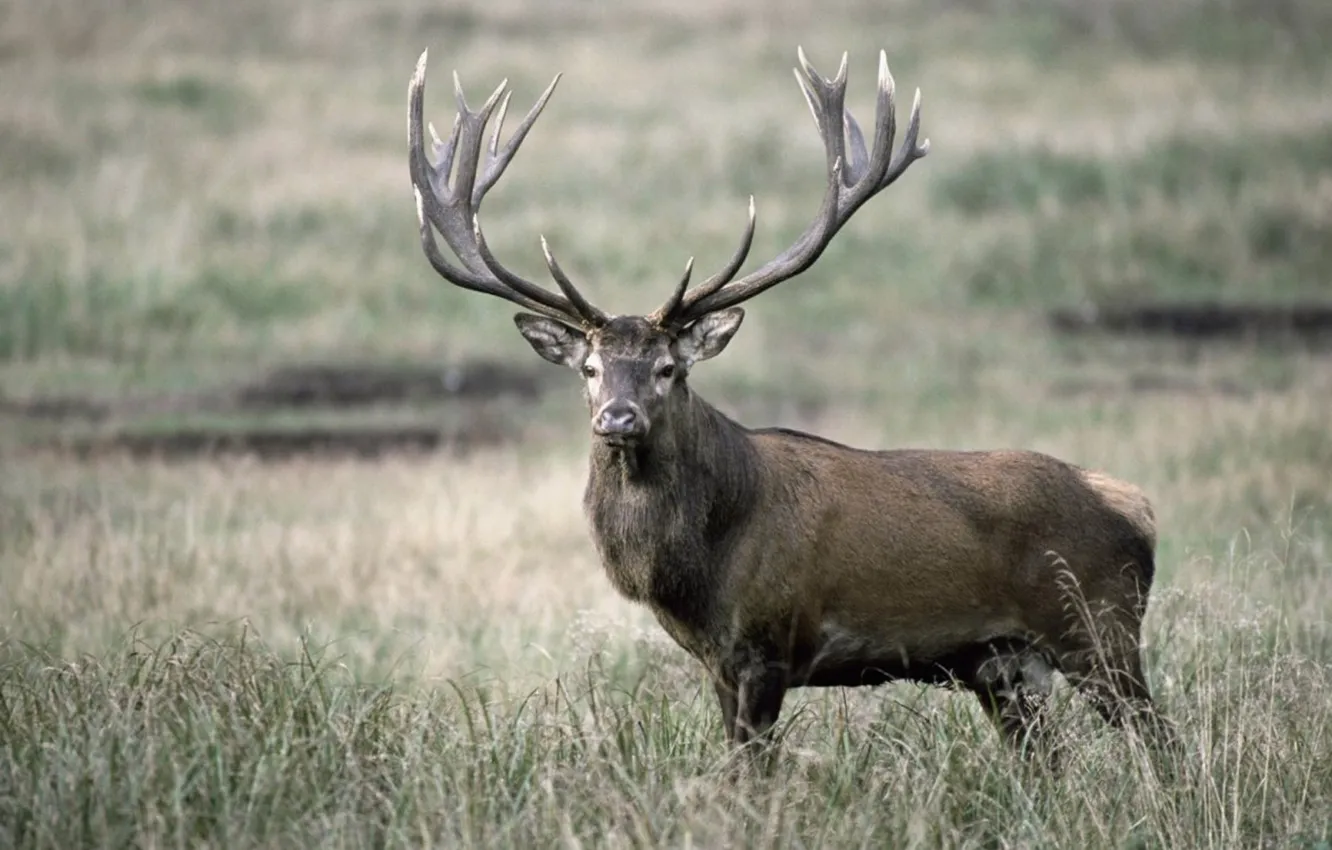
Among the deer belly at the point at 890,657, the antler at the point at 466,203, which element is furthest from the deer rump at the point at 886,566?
the antler at the point at 466,203

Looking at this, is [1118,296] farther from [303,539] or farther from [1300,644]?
[1300,644]

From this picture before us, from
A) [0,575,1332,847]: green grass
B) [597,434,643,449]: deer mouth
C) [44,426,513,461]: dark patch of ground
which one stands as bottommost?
[44,426,513,461]: dark patch of ground

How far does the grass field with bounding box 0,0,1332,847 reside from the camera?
704 cm

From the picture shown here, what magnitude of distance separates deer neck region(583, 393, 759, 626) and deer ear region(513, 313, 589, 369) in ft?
1.38

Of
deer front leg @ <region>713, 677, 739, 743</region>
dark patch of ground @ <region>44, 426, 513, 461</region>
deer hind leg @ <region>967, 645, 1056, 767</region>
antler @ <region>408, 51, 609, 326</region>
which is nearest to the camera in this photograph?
deer front leg @ <region>713, 677, 739, 743</region>

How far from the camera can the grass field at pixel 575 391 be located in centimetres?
704

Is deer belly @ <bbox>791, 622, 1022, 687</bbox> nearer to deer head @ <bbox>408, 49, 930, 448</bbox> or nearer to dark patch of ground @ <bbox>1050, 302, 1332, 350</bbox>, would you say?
deer head @ <bbox>408, 49, 930, 448</bbox>

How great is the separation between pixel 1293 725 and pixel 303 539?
313 inches

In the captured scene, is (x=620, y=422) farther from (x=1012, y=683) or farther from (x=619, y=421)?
(x=1012, y=683)

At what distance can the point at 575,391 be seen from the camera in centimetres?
2055

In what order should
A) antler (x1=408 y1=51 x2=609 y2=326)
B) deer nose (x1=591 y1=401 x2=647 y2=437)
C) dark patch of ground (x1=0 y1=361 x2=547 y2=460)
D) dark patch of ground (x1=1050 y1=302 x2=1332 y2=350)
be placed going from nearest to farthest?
deer nose (x1=591 y1=401 x2=647 y2=437) < antler (x1=408 y1=51 x2=609 y2=326) < dark patch of ground (x1=0 y1=361 x2=547 y2=460) < dark patch of ground (x1=1050 y1=302 x2=1332 y2=350)

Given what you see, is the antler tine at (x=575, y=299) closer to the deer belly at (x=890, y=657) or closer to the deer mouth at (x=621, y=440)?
the deer mouth at (x=621, y=440)

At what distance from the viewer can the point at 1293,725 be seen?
769 cm

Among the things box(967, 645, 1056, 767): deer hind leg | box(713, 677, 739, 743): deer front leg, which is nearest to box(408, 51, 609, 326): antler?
box(713, 677, 739, 743): deer front leg
